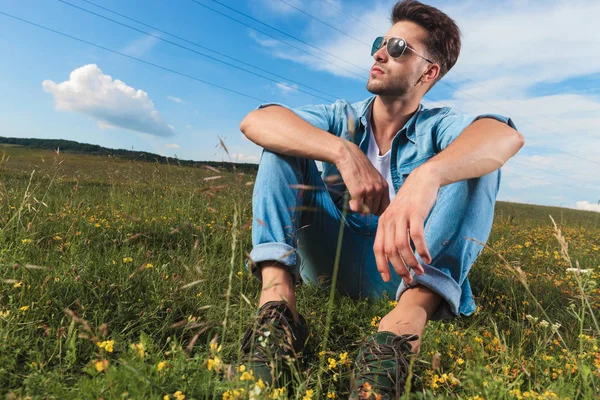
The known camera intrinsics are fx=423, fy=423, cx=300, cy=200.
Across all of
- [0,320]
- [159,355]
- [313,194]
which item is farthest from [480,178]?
[0,320]

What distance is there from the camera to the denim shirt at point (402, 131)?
8.09 ft

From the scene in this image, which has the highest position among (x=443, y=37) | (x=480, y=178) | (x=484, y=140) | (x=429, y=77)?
(x=443, y=37)

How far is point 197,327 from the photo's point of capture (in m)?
2.25

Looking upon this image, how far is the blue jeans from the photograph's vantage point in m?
2.06

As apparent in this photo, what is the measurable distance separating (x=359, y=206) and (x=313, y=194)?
2.19ft

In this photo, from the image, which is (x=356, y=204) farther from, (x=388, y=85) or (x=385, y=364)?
(x=388, y=85)

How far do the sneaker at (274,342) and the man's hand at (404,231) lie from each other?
51 cm

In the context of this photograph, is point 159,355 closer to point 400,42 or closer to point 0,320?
point 0,320

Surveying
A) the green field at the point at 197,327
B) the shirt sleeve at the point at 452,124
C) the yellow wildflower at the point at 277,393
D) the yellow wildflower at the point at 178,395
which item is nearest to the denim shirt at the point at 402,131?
the shirt sleeve at the point at 452,124

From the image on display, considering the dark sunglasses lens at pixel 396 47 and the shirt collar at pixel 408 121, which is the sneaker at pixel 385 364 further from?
the dark sunglasses lens at pixel 396 47

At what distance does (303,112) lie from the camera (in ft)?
8.34

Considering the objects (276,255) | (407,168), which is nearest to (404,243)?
(276,255)

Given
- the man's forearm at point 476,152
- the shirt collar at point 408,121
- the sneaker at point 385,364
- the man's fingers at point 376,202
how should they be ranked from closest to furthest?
the sneaker at point 385,364 < the man's forearm at point 476,152 < the man's fingers at point 376,202 < the shirt collar at point 408,121

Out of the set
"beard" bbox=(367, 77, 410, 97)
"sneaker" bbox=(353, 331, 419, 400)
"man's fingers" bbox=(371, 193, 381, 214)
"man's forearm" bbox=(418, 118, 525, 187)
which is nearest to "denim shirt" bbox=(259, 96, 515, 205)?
"beard" bbox=(367, 77, 410, 97)
